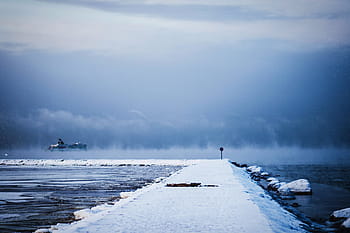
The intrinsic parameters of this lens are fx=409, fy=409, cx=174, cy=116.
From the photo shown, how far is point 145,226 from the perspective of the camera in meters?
11.0

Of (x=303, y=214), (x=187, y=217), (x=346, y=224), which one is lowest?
(x=303, y=214)

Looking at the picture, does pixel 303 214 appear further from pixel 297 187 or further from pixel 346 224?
pixel 297 187

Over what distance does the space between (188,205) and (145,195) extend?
4.02 m

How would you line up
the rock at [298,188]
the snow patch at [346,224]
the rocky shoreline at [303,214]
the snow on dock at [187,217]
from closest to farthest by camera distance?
the snow on dock at [187,217] < the snow patch at [346,224] < the rocky shoreline at [303,214] < the rock at [298,188]

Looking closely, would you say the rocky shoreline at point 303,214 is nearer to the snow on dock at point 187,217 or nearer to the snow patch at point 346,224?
the snow patch at point 346,224

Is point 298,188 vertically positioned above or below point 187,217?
below

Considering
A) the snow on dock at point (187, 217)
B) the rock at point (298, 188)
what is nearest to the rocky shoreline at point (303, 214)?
the rock at point (298, 188)

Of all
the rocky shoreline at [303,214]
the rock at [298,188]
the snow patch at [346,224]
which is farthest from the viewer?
the rock at [298,188]

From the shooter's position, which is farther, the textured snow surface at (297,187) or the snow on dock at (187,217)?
the textured snow surface at (297,187)

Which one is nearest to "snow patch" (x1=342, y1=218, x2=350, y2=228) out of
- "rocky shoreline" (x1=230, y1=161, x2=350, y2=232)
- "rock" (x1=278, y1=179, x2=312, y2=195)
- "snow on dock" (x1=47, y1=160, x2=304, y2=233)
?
"rocky shoreline" (x1=230, y1=161, x2=350, y2=232)

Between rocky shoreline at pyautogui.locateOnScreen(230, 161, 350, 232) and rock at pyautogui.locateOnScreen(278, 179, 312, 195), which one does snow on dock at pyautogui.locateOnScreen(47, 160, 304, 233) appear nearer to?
rocky shoreline at pyautogui.locateOnScreen(230, 161, 350, 232)

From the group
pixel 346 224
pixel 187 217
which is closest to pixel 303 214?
pixel 346 224

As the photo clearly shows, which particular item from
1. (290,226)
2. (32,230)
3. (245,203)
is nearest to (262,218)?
(290,226)

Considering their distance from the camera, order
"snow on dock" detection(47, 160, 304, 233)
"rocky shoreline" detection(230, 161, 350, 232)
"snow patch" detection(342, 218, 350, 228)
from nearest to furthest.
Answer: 1. "snow on dock" detection(47, 160, 304, 233)
2. "snow patch" detection(342, 218, 350, 228)
3. "rocky shoreline" detection(230, 161, 350, 232)
